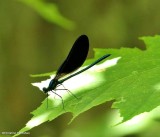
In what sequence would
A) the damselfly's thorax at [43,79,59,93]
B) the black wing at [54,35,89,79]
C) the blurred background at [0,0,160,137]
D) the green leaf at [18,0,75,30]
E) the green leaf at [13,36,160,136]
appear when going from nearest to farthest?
the green leaf at [13,36,160,136]
the damselfly's thorax at [43,79,59,93]
the black wing at [54,35,89,79]
the green leaf at [18,0,75,30]
the blurred background at [0,0,160,137]

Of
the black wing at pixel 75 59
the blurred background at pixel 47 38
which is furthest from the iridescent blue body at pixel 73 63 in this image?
the blurred background at pixel 47 38

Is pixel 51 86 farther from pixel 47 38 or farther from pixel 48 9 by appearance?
pixel 47 38

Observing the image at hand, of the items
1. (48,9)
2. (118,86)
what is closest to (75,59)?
(118,86)

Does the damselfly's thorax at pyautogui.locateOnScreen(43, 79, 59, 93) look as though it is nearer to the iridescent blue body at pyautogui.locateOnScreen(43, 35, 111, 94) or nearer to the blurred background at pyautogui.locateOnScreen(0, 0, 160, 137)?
the iridescent blue body at pyautogui.locateOnScreen(43, 35, 111, 94)

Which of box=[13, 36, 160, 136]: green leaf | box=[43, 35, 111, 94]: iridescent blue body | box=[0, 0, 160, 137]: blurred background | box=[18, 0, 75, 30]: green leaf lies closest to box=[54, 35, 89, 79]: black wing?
box=[43, 35, 111, 94]: iridescent blue body

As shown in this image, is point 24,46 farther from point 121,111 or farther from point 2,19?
point 121,111

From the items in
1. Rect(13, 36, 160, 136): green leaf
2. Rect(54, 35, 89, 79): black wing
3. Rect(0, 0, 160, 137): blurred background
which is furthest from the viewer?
Rect(0, 0, 160, 137): blurred background

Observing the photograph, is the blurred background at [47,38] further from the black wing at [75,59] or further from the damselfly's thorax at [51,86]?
the damselfly's thorax at [51,86]
